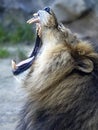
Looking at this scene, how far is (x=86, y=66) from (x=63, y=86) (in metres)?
0.16

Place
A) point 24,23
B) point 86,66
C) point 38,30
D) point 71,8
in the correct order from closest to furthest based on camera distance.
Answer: point 86,66, point 38,30, point 71,8, point 24,23

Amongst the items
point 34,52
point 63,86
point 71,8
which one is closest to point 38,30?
point 34,52

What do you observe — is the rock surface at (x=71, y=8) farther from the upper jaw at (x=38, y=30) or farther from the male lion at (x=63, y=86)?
the male lion at (x=63, y=86)

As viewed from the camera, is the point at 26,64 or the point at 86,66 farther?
the point at 26,64

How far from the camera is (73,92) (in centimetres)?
267

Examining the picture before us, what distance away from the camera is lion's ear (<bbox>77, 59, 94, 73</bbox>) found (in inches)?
104

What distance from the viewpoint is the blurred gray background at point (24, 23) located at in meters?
6.61

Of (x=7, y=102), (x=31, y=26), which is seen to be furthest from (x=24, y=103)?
(x=31, y=26)

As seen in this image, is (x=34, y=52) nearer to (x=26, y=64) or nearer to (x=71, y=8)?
(x=26, y=64)

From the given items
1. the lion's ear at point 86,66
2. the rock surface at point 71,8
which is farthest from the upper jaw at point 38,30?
the rock surface at point 71,8

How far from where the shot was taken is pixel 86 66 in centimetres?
264

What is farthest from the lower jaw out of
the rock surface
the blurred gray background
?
the rock surface

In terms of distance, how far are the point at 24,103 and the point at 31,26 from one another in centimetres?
479

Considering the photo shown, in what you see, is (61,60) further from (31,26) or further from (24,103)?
(31,26)
